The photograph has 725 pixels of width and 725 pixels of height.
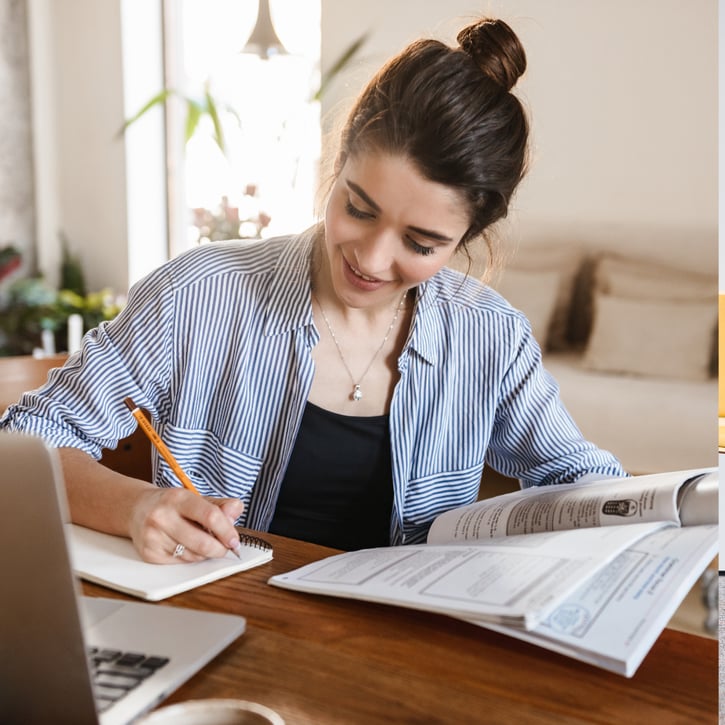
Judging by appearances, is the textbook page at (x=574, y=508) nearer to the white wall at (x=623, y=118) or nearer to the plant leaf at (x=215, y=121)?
the white wall at (x=623, y=118)

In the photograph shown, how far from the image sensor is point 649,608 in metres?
0.67

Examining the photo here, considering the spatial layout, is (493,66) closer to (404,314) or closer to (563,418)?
(404,314)

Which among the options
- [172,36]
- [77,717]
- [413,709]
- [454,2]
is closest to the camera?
[77,717]

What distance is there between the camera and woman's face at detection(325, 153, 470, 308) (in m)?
1.09

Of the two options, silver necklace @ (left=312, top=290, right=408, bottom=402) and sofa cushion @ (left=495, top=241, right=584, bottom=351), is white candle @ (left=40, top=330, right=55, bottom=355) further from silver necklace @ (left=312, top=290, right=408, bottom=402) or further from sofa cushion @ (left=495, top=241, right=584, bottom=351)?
silver necklace @ (left=312, top=290, right=408, bottom=402)

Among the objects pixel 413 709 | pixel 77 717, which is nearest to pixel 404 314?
pixel 413 709

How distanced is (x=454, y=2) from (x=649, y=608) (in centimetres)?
239

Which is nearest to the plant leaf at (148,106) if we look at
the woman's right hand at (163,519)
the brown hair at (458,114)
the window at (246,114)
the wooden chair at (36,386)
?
the window at (246,114)

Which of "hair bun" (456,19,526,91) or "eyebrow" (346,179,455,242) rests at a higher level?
"hair bun" (456,19,526,91)

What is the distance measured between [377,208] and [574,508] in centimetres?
44

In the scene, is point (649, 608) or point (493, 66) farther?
point (493, 66)

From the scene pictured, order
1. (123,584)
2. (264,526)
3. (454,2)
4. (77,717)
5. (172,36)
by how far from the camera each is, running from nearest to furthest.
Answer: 1. (77,717)
2. (123,584)
3. (264,526)
4. (454,2)
5. (172,36)

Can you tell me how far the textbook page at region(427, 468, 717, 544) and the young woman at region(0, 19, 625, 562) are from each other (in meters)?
0.26

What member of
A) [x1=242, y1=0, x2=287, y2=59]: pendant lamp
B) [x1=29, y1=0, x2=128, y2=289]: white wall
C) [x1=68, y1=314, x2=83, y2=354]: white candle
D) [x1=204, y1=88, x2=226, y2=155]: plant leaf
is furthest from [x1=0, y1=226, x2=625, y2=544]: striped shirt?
[x1=29, y1=0, x2=128, y2=289]: white wall
